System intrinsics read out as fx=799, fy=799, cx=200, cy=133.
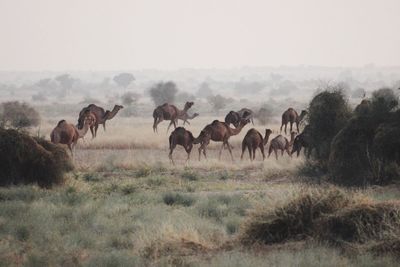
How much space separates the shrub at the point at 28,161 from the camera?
19516 mm

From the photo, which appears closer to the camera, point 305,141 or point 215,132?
point 305,141

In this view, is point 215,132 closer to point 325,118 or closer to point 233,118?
point 325,118

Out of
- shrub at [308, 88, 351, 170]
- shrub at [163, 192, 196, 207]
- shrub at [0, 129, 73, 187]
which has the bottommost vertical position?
shrub at [163, 192, 196, 207]

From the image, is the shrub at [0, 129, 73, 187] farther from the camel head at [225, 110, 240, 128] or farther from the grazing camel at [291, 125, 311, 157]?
the camel head at [225, 110, 240, 128]

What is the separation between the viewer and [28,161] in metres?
19.7

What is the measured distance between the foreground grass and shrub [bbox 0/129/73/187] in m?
0.51

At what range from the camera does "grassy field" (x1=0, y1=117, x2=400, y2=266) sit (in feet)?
37.0

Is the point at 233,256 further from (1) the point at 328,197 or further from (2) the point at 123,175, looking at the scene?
(2) the point at 123,175

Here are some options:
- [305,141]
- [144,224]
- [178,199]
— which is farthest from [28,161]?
[305,141]

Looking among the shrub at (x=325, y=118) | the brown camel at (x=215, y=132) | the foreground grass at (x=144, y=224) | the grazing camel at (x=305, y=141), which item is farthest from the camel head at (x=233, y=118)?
the foreground grass at (x=144, y=224)

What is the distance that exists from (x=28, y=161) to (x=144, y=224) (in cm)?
594

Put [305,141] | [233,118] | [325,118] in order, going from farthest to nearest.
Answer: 1. [233,118]
2. [305,141]
3. [325,118]

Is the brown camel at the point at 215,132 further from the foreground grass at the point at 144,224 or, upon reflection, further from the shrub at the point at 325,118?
the shrub at the point at 325,118

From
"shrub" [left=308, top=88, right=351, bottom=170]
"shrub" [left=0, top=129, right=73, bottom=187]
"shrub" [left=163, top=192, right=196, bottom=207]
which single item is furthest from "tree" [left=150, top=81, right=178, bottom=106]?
"shrub" [left=163, top=192, right=196, bottom=207]
